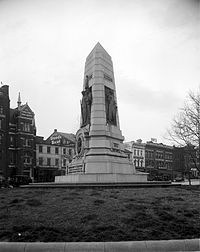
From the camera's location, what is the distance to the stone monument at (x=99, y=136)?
20562 mm

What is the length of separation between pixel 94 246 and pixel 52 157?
64950 mm

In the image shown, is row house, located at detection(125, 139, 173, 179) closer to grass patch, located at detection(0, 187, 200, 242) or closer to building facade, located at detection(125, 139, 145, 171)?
building facade, located at detection(125, 139, 145, 171)

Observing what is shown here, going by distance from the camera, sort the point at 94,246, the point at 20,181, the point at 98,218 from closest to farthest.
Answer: the point at 94,246 < the point at 98,218 < the point at 20,181

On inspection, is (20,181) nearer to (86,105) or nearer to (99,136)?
(86,105)

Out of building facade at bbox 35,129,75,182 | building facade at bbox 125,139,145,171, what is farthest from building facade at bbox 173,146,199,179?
building facade at bbox 35,129,75,182

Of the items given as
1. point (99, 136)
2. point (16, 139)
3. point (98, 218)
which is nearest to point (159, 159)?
point (16, 139)

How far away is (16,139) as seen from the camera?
5862cm

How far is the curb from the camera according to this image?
22.7ft

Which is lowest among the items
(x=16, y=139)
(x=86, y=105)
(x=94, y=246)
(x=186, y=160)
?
(x=94, y=246)

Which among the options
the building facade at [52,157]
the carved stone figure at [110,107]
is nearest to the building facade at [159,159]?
the building facade at [52,157]

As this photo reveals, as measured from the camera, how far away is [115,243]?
7.07 m

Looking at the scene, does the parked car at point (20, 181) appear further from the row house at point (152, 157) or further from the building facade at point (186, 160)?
the row house at point (152, 157)

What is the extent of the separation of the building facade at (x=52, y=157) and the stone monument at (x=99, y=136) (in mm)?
42819

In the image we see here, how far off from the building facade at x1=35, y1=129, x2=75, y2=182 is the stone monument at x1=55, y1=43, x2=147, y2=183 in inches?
1686
